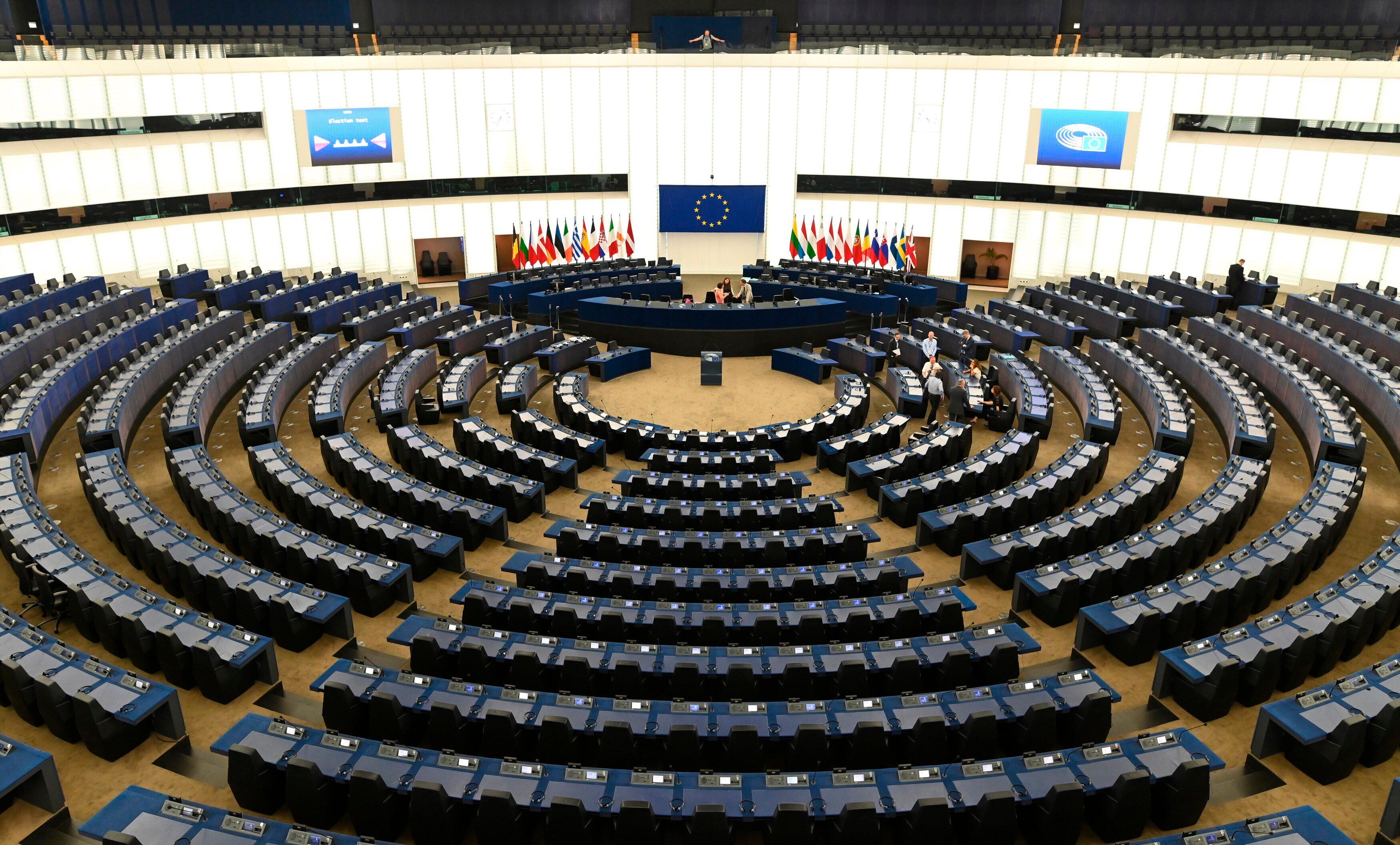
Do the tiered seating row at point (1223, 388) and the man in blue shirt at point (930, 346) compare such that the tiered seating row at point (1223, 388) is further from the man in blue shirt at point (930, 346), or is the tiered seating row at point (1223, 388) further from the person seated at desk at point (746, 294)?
the person seated at desk at point (746, 294)

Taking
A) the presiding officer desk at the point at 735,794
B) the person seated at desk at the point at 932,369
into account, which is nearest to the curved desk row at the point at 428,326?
the person seated at desk at the point at 932,369

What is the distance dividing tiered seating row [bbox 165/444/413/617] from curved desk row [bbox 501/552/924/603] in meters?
1.71

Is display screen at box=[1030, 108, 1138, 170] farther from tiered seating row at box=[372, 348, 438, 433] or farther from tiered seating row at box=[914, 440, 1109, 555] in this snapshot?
tiered seating row at box=[372, 348, 438, 433]

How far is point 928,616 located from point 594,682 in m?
4.52

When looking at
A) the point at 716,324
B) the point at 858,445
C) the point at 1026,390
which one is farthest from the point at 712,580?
the point at 716,324

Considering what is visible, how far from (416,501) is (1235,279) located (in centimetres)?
2391

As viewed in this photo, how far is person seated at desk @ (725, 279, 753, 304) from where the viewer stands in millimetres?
27672

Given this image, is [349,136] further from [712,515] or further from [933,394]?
[712,515]

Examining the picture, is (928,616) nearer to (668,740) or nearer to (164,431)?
(668,740)

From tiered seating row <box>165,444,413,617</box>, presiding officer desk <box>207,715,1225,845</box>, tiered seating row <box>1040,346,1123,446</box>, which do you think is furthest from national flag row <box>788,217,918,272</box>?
presiding officer desk <box>207,715,1225,845</box>

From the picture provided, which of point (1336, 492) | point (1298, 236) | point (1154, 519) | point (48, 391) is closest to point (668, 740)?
point (1154, 519)

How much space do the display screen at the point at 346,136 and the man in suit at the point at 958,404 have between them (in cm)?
2237

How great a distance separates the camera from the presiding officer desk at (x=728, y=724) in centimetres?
951

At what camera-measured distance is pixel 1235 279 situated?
86.4 feet
